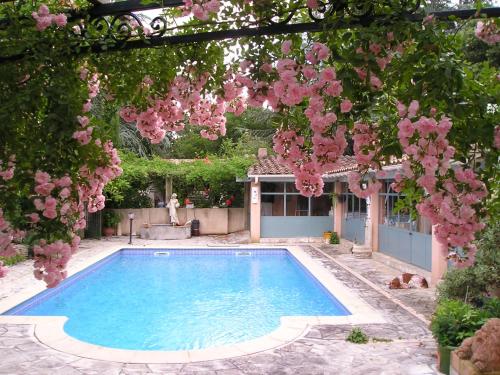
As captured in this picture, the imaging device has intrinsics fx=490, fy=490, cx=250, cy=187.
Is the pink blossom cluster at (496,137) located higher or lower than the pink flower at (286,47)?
lower

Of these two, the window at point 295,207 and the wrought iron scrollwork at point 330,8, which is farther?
the window at point 295,207

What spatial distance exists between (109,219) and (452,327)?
1749 centimetres

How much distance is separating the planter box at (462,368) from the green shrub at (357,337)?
5.08ft

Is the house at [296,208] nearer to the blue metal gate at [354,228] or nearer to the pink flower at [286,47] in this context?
the blue metal gate at [354,228]

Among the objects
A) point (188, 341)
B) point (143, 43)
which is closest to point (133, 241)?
point (188, 341)

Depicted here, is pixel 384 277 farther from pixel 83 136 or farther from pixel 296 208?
pixel 83 136

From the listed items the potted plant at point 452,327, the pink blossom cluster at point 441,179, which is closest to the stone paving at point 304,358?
the potted plant at point 452,327

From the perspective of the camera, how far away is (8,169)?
2.63 metres

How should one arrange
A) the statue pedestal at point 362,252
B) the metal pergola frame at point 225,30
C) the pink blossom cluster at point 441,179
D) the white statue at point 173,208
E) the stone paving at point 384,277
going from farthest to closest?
1. the white statue at point 173,208
2. the statue pedestal at point 362,252
3. the stone paving at point 384,277
4. the metal pergola frame at point 225,30
5. the pink blossom cluster at point 441,179

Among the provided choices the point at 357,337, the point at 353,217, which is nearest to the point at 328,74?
the point at 357,337

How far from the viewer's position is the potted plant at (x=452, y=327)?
5370 millimetres

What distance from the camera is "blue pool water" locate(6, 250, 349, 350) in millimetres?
8156

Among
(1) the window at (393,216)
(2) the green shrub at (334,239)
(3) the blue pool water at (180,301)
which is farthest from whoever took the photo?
(2) the green shrub at (334,239)

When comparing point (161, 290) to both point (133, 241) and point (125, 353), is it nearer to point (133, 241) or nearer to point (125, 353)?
point (125, 353)
